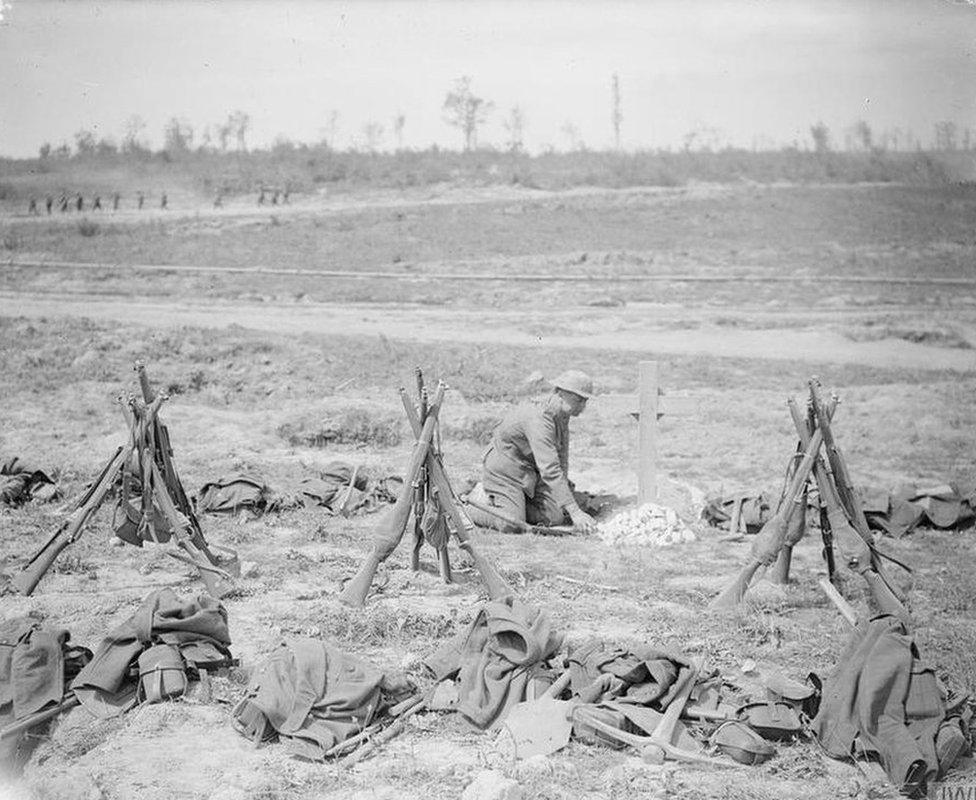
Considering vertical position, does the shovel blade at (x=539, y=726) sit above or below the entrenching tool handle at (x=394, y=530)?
below

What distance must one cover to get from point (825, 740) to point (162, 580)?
469 centimetres

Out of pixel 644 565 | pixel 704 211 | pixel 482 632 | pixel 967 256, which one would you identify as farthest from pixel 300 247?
pixel 482 632

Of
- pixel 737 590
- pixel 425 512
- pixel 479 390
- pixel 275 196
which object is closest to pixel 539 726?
pixel 737 590

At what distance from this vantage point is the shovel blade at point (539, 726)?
4.80 m

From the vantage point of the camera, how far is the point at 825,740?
15.6 ft

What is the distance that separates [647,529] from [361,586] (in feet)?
8.78

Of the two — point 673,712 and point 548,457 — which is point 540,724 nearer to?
point 673,712

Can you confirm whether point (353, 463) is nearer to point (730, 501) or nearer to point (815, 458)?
point (730, 501)

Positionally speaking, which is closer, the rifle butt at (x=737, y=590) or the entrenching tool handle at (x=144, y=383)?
the rifle butt at (x=737, y=590)

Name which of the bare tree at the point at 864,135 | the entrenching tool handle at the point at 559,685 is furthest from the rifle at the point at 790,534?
the bare tree at the point at 864,135

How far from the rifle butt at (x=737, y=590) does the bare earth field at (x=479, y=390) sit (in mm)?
163

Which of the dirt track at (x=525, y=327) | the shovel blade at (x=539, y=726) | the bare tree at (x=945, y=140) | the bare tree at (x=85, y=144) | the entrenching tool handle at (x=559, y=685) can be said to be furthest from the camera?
the bare tree at (x=85, y=144)

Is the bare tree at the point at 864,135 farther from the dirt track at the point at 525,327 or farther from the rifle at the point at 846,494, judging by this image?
the rifle at the point at 846,494

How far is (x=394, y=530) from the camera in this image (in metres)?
6.86
